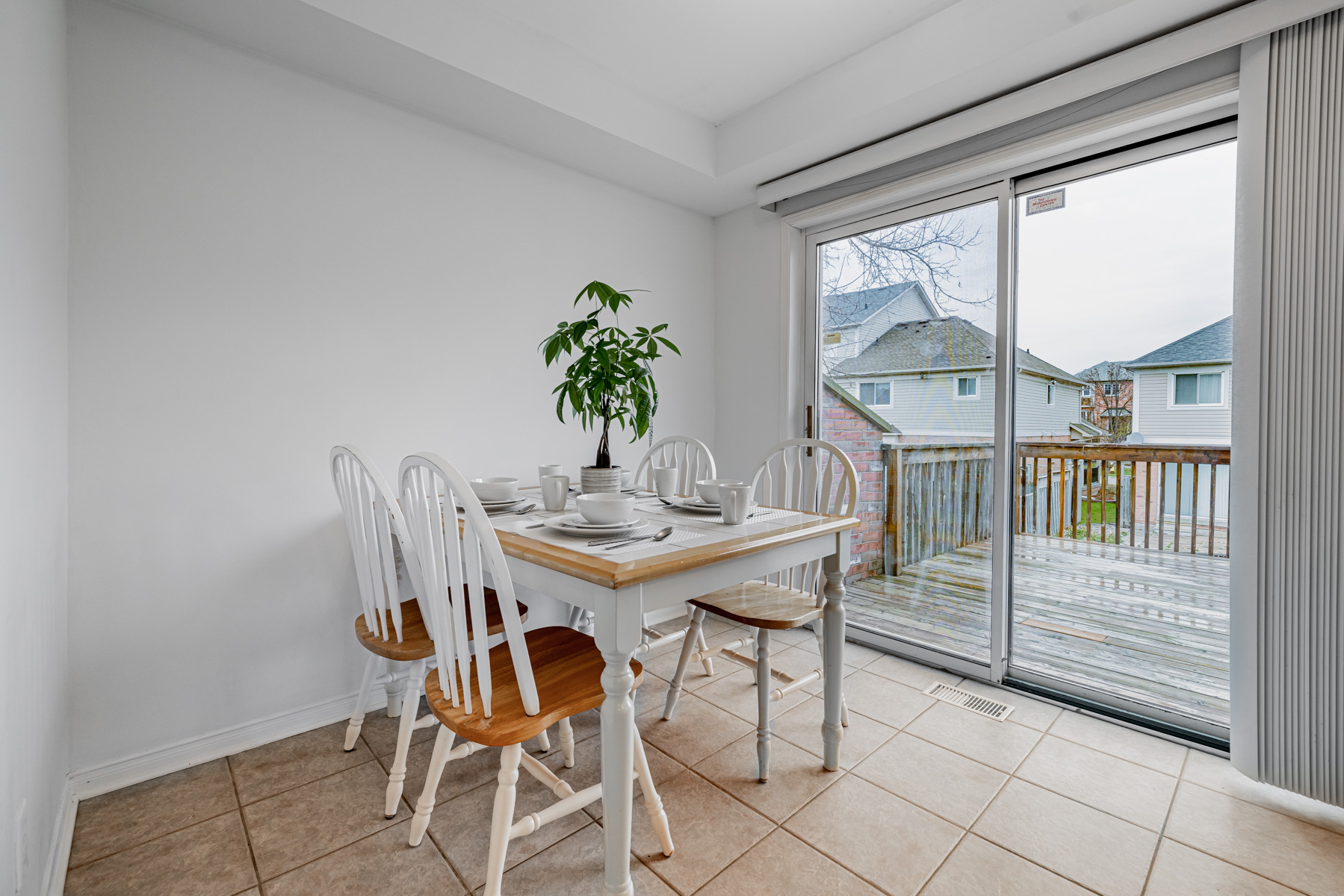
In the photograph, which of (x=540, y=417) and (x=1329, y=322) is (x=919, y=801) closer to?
(x=1329, y=322)

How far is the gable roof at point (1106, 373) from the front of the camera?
2.20 metres

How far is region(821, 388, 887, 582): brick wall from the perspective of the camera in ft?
9.41

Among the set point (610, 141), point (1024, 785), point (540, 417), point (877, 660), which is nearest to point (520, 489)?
point (540, 417)

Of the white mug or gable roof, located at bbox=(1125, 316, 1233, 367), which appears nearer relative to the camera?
the white mug

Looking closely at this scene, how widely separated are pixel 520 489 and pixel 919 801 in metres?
1.76

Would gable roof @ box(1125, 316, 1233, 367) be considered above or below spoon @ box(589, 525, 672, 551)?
above

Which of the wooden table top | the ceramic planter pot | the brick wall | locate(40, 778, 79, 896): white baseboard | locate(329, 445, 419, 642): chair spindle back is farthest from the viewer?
the brick wall

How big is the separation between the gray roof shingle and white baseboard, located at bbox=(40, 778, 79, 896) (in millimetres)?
3229

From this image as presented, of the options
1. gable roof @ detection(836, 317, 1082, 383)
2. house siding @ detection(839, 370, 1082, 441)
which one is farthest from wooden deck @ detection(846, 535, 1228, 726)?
gable roof @ detection(836, 317, 1082, 383)

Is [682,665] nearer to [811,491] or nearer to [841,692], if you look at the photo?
[841,692]

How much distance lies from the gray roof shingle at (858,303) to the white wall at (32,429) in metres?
2.84

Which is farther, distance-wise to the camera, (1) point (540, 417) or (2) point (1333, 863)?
(1) point (540, 417)

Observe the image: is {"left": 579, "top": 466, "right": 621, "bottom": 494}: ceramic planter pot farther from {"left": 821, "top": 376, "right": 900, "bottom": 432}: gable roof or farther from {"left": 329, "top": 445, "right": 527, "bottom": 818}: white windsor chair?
{"left": 821, "top": 376, "right": 900, "bottom": 432}: gable roof

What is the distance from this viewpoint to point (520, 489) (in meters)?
2.49
